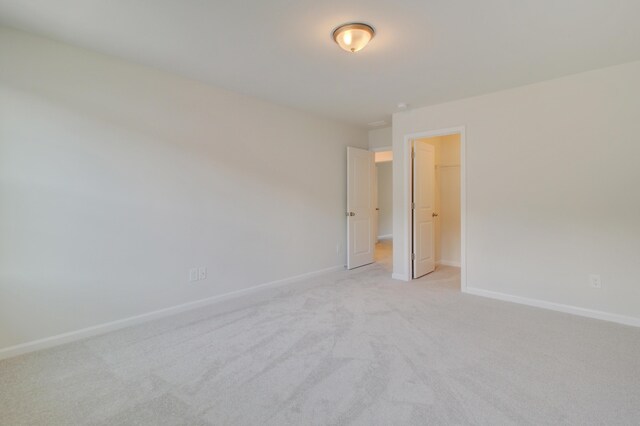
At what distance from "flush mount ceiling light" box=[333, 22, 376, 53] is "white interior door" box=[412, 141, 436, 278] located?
2.37 metres

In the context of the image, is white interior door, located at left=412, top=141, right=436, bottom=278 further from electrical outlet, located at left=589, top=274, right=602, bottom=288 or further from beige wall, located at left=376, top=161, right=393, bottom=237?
beige wall, located at left=376, top=161, right=393, bottom=237

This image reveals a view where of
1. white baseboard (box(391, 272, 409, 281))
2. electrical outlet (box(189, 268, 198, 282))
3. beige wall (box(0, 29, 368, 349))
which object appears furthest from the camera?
white baseboard (box(391, 272, 409, 281))

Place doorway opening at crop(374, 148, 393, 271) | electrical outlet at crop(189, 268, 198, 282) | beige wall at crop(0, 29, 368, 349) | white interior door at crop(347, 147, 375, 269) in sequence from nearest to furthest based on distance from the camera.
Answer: beige wall at crop(0, 29, 368, 349)
electrical outlet at crop(189, 268, 198, 282)
white interior door at crop(347, 147, 375, 269)
doorway opening at crop(374, 148, 393, 271)

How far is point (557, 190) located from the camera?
318cm

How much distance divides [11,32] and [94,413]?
2767 mm

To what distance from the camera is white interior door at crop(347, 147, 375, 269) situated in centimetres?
503

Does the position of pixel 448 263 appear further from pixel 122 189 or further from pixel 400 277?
pixel 122 189

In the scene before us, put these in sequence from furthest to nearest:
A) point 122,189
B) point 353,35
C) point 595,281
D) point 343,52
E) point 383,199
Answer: point 383,199 → point 595,281 → point 122,189 → point 343,52 → point 353,35

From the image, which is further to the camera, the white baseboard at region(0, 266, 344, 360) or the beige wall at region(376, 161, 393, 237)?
the beige wall at region(376, 161, 393, 237)

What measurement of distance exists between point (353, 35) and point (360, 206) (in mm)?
3308

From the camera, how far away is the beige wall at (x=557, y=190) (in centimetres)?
284

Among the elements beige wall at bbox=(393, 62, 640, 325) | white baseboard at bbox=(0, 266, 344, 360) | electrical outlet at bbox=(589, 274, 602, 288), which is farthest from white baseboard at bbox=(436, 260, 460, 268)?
white baseboard at bbox=(0, 266, 344, 360)

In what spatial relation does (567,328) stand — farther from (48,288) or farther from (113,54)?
(113,54)

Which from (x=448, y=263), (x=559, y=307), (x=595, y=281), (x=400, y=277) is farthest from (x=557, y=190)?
(x=448, y=263)
